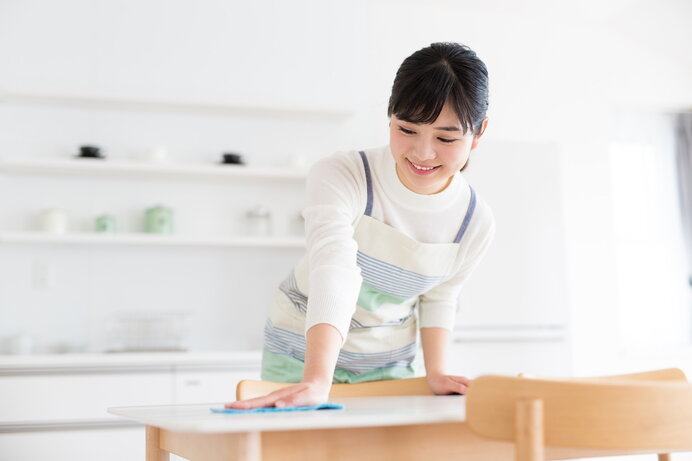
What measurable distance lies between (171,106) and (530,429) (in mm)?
3360

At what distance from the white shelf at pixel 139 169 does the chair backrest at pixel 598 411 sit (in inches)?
121

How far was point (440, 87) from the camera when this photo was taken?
51.9 inches

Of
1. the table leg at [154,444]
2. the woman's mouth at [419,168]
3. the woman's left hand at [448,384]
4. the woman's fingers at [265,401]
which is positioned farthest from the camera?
the woman's left hand at [448,384]

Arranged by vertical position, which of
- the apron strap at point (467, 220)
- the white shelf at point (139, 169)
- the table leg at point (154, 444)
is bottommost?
the table leg at point (154, 444)

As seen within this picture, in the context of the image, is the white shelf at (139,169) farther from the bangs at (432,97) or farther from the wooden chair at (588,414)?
the wooden chair at (588,414)

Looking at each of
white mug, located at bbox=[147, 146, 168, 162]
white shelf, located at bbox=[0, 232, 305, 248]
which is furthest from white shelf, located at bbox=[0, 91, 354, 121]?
white shelf, located at bbox=[0, 232, 305, 248]

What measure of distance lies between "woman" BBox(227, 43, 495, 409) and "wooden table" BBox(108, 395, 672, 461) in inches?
3.9

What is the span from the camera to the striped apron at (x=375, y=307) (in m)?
1.49

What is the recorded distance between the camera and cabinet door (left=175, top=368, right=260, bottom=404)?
342 centimetres

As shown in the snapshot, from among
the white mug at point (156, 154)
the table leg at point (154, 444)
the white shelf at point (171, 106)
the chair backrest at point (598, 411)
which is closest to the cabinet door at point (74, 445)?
the white mug at point (156, 154)

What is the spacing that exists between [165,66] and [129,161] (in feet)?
1.86

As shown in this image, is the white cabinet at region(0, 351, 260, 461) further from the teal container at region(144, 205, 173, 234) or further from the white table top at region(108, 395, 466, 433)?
the white table top at region(108, 395, 466, 433)

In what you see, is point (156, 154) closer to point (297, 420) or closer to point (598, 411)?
point (297, 420)

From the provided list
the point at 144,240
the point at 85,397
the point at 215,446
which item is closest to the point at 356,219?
the point at 215,446
